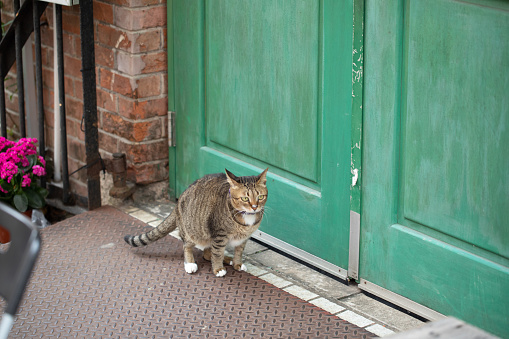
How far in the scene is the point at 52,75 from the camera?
443 centimetres

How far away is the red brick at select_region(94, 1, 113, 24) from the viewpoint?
398 cm

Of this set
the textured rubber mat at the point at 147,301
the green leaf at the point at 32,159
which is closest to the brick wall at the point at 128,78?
the green leaf at the point at 32,159

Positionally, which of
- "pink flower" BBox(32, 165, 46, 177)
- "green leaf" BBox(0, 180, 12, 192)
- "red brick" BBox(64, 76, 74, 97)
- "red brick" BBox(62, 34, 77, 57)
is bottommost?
"green leaf" BBox(0, 180, 12, 192)

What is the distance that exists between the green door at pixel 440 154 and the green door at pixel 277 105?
0.17 m

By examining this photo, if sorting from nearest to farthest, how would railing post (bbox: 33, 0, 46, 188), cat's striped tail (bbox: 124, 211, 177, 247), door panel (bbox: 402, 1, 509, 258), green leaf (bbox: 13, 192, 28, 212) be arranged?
door panel (bbox: 402, 1, 509, 258)
cat's striped tail (bbox: 124, 211, 177, 247)
railing post (bbox: 33, 0, 46, 188)
green leaf (bbox: 13, 192, 28, 212)

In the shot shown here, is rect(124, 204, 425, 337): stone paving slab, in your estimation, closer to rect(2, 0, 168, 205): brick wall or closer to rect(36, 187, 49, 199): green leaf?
rect(2, 0, 168, 205): brick wall

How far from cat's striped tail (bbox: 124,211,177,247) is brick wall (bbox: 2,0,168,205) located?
65 centimetres

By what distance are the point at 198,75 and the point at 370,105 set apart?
1.20 metres

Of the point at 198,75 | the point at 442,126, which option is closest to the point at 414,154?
the point at 442,126

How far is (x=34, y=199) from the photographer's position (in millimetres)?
4078

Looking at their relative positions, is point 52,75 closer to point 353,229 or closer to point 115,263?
point 115,263

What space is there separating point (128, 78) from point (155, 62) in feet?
0.60

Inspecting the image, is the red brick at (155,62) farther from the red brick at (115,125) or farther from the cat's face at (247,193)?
the cat's face at (247,193)

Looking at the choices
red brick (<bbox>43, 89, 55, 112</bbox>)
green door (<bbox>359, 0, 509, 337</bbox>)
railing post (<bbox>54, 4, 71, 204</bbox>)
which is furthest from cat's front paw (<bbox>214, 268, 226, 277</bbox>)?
red brick (<bbox>43, 89, 55, 112</bbox>)
